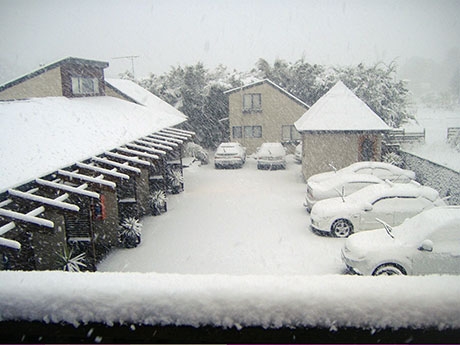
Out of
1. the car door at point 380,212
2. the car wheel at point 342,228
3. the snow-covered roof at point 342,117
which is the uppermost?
the snow-covered roof at point 342,117

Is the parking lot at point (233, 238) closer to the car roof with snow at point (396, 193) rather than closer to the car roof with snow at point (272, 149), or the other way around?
the car roof with snow at point (396, 193)

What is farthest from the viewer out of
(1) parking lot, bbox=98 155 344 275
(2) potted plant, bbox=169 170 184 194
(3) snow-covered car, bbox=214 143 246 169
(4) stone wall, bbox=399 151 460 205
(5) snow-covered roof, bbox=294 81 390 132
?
(3) snow-covered car, bbox=214 143 246 169

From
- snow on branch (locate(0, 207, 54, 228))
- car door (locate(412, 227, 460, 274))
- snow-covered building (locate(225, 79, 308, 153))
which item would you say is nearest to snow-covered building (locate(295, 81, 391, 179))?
snow-covered building (locate(225, 79, 308, 153))

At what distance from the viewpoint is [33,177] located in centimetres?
707

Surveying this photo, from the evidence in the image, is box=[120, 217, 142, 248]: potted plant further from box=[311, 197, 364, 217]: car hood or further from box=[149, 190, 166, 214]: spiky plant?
box=[311, 197, 364, 217]: car hood

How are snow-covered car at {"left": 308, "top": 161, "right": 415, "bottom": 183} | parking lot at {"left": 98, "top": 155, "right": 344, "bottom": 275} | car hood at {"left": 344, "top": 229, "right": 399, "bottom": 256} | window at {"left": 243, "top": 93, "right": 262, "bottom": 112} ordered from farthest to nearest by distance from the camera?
1. window at {"left": 243, "top": 93, "right": 262, "bottom": 112}
2. snow-covered car at {"left": 308, "top": 161, "right": 415, "bottom": 183}
3. parking lot at {"left": 98, "top": 155, "right": 344, "bottom": 275}
4. car hood at {"left": 344, "top": 229, "right": 399, "bottom": 256}

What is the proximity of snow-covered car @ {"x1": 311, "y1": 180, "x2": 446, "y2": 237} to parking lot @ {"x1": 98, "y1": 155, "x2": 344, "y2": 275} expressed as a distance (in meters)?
0.54

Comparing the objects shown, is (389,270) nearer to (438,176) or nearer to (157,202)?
(157,202)

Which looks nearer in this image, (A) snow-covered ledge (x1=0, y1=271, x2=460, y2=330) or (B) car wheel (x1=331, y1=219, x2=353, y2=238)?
(A) snow-covered ledge (x1=0, y1=271, x2=460, y2=330)

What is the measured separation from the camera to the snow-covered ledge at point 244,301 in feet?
3.92

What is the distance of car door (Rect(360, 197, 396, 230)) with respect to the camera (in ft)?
37.3

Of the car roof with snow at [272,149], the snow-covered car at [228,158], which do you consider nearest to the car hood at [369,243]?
the car roof with snow at [272,149]

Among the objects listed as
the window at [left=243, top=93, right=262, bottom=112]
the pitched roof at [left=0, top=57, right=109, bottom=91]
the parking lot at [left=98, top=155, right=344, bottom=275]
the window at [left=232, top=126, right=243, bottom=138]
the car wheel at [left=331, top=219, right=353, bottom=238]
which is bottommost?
the parking lot at [left=98, top=155, right=344, bottom=275]

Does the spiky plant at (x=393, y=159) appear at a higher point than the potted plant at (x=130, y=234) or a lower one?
higher
